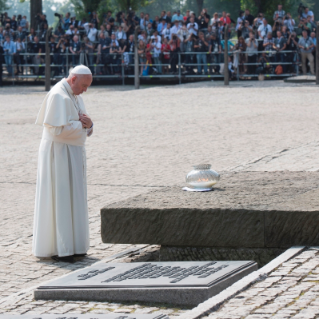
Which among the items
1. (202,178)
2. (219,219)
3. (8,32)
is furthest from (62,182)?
(8,32)

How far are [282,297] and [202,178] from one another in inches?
93.0

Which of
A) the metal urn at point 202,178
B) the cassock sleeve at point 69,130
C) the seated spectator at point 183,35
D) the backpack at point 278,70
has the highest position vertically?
the seated spectator at point 183,35

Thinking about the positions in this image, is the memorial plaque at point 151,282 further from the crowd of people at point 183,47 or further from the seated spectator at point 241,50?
the seated spectator at point 241,50

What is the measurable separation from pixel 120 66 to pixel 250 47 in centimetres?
528

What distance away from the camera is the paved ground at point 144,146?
6.21 m

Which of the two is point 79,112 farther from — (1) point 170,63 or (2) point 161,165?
(1) point 170,63

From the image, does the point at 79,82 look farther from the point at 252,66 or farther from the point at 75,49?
the point at 75,49

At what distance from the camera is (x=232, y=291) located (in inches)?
164

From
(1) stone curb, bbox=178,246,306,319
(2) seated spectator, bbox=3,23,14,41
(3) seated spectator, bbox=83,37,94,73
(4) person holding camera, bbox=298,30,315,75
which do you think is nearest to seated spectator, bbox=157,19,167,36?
(3) seated spectator, bbox=83,37,94,73

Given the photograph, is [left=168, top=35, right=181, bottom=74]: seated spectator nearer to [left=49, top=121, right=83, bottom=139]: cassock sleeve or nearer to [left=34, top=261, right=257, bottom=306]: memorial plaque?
[left=49, top=121, right=83, bottom=139]: cassock sleeve

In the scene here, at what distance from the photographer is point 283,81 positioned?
27.2 m

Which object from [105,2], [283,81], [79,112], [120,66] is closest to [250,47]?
[283,81]

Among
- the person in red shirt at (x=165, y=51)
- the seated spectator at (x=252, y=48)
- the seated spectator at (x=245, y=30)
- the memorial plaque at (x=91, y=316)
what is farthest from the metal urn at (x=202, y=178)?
the seated spectator at (x=245, y=30)

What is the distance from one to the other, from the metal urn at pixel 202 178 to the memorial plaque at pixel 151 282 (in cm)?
130
